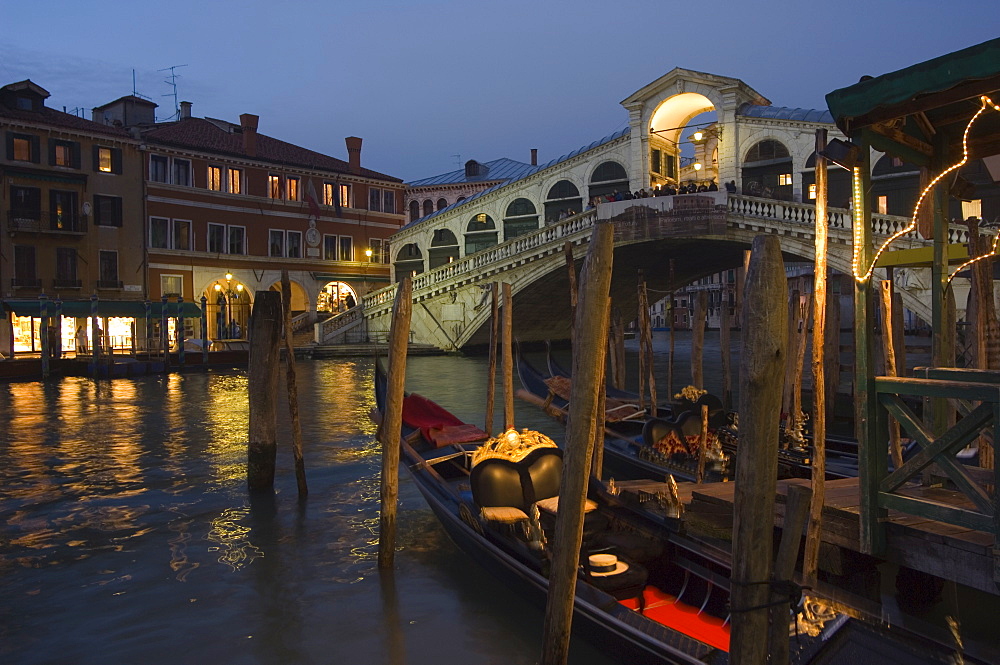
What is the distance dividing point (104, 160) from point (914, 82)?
2411 cm

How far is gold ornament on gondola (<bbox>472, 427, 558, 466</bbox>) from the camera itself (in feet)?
16.3

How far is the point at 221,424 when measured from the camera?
11281 mm

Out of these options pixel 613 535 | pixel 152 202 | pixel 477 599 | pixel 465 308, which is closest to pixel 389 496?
pixel 477 599

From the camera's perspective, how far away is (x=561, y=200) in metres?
26.9

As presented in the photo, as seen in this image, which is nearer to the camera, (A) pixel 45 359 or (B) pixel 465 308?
(A) pixel 45 359

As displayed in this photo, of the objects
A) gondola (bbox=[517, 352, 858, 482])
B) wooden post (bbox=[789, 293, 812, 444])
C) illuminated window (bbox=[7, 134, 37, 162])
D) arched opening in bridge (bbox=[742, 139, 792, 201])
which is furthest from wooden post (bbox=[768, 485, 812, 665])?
illuminated window (bbox=[7, 134, 37, 162])

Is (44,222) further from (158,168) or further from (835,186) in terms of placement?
(835,186)

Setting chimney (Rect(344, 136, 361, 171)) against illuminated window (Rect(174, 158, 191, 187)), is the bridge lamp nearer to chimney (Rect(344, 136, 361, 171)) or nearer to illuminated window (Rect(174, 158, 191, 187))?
illuminated window (Rect(174, 158, 191, 187))

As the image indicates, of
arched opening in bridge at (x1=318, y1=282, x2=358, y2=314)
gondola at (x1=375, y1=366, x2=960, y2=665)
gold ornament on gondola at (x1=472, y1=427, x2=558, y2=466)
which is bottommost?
gondola at (x1=375, y1=366, x2=960, y2=665)

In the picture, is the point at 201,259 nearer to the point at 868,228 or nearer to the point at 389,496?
the point at 389,496

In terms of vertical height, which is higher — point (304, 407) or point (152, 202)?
point (152, 202)

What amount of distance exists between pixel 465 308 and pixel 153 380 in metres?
8.99

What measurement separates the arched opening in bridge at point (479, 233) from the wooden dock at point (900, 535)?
24.1 meters

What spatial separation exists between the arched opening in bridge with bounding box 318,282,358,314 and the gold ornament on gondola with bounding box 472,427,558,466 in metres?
23.8
